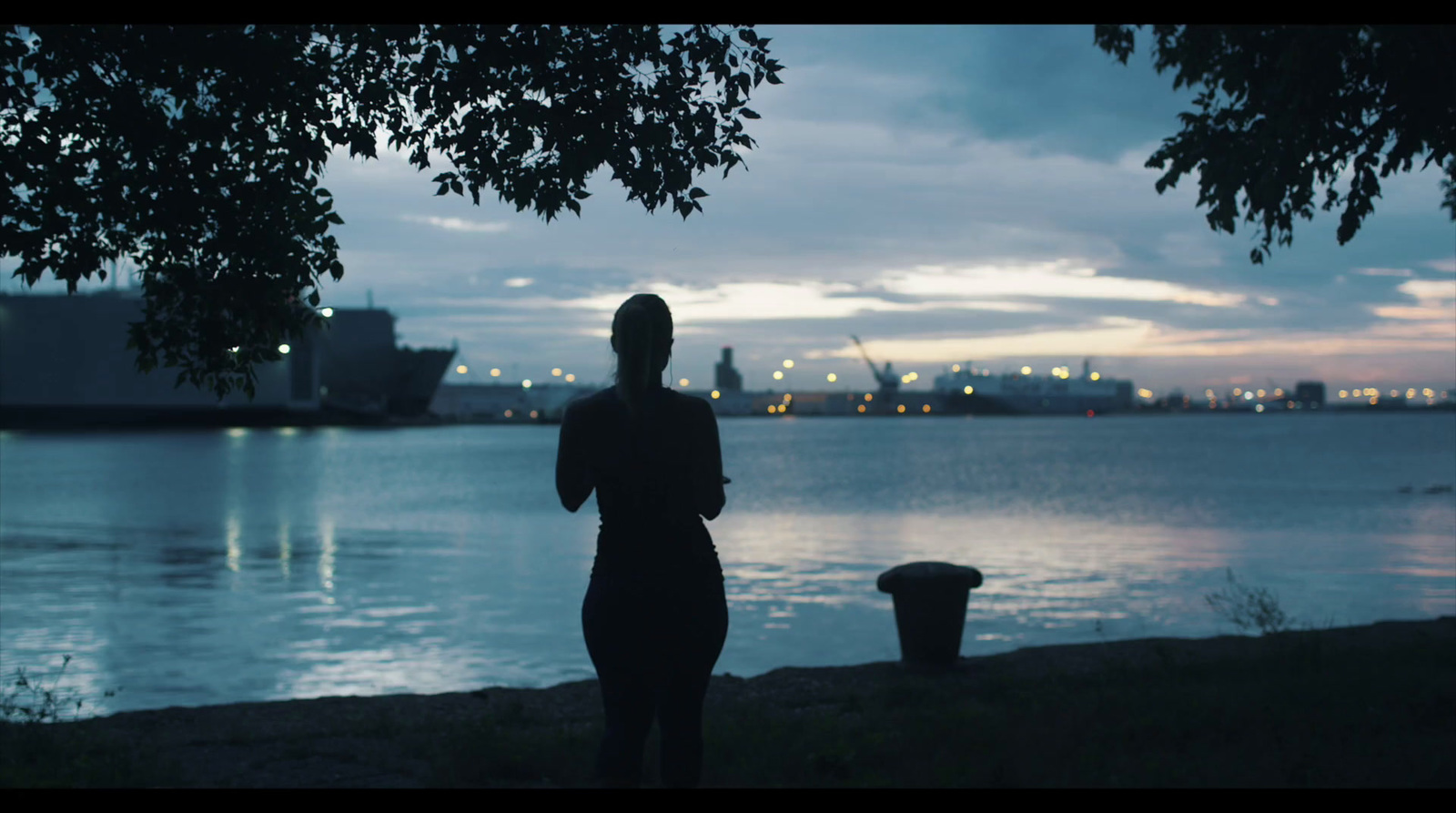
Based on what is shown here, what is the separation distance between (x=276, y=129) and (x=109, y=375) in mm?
150856

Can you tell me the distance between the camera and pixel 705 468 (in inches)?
155

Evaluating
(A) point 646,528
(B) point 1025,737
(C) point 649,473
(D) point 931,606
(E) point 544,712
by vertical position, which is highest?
(C) point 649,473

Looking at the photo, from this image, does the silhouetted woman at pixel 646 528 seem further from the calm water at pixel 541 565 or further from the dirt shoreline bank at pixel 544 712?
the calm water at pixel 541 565

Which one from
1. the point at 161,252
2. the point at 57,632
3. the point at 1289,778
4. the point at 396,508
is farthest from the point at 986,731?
the point at 396,508

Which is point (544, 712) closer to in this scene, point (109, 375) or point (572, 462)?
point (572, 462)

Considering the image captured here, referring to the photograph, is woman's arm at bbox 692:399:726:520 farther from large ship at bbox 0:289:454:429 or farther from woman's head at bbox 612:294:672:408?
large ship at bbox 0:289:454:429

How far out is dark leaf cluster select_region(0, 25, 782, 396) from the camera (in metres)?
7.05

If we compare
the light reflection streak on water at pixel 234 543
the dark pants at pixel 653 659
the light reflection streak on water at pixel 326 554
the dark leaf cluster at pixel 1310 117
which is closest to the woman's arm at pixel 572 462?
the dark pants at pixel 653 659

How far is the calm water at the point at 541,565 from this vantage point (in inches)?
609

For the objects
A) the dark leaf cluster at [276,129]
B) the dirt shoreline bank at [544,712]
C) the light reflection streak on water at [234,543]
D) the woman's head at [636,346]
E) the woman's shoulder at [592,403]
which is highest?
the dark leaf cluster at [276,129]

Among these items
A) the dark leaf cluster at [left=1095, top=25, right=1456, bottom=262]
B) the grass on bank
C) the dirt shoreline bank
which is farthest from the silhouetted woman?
the dark leaf cluster at [left=1095, top=25, right=1456, bottom=262]

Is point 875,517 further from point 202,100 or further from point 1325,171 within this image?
point 202,100

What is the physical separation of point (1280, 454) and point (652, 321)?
106 m

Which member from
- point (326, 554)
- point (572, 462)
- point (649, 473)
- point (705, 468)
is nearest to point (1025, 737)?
point (705, 468)
